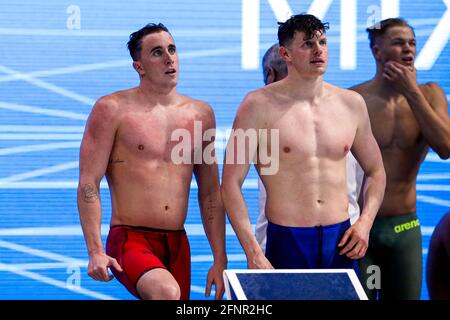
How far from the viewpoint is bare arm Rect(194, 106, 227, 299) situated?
4.94 metres

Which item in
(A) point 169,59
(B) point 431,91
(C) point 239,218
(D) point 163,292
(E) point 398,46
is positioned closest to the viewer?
(D) point 163,292

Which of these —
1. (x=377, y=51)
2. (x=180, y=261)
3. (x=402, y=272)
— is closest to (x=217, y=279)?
(x=180, y=261)

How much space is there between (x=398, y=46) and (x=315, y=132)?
3.09 feet

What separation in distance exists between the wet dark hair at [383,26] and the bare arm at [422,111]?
21 centimetres

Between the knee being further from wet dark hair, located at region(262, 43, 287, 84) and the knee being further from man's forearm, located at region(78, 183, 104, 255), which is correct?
wet dark hair, located at region(262, 43, 287, 84)

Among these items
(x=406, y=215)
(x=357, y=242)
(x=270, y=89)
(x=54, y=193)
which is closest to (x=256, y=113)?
(x=270, y=89)

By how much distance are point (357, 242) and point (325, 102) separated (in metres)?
0.68

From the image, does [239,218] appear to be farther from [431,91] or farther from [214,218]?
[431,91]

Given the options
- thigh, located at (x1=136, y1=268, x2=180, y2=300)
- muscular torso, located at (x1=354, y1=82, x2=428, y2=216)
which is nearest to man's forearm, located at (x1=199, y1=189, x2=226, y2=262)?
thigh, located at (x1=136, y1=268, x2=180, y2=300)

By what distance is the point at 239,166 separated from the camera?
466cm

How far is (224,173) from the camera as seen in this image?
15.4 feet

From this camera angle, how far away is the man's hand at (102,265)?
4637mm

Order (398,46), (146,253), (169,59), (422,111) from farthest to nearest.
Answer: (398,46) → (422,111) → (169,59) → (146,253)
